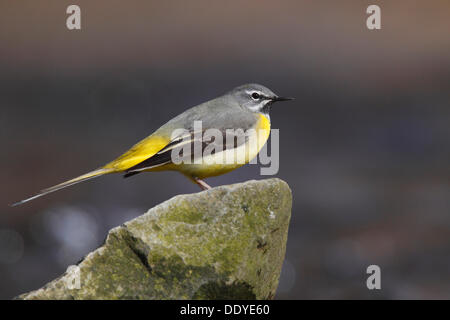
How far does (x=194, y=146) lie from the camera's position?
7.83m

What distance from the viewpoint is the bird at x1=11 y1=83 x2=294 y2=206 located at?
7.63 metres

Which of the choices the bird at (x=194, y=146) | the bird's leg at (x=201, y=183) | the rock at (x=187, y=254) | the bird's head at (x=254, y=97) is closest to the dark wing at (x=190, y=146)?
the bird at (x=194, y=146)

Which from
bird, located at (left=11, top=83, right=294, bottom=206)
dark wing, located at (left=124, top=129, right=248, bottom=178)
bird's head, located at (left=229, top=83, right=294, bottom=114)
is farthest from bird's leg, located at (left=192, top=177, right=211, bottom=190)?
bird's head, located at (left=229, top=83, right=294, bottom=114)

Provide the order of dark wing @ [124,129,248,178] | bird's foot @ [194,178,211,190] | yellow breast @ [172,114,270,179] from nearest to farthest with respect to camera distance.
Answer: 1. dark wing @ [124,129,248,178]
2. yellow breast @ [172,114,270,179]
3. bird's foot @ [194,178,211,190]

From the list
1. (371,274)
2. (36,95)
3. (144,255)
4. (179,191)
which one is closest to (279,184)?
(144,255)

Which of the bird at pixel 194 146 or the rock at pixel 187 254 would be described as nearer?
the rock at pixel 187 254

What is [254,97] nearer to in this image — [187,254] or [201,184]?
[201,184]

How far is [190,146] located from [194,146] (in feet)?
0.18

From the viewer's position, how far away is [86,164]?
679 inches

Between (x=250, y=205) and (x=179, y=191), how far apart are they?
975 centimetres

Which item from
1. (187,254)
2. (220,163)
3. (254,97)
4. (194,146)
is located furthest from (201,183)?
(187,254)

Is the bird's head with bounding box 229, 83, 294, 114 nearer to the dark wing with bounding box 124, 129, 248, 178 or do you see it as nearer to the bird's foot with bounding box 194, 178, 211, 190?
the dark wing with bounding box 124, 129, 248, 178

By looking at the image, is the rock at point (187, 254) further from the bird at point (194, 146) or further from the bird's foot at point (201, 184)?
the bird's foot at point (201, 184)

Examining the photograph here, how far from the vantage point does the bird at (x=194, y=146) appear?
763cm
